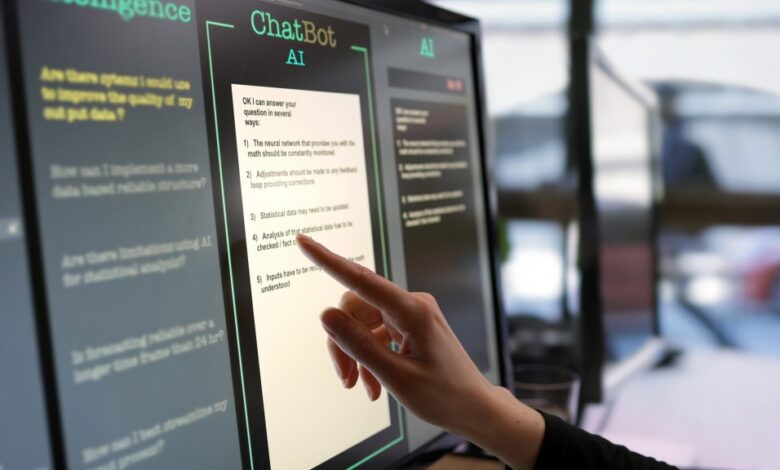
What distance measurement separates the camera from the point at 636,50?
2.76 metres

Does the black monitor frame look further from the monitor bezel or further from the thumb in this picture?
the thumb

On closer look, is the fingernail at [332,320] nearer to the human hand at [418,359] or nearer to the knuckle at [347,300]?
the human hand at [418,359]

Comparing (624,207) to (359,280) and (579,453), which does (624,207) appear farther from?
(359,280)

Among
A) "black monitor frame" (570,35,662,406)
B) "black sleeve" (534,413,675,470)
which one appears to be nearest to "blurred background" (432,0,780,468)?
"black monitor frame" (570,35,662,406)

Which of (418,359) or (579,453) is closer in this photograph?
(418,359)

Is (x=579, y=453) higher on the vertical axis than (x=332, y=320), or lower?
lower

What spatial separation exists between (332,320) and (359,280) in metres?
0.04

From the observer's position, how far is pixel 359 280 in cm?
51

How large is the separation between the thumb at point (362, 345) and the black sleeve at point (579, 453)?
0.68 ft

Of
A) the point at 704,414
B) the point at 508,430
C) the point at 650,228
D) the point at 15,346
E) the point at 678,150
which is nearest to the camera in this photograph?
the point at 15,346

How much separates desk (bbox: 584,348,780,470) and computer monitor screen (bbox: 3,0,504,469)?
0.70 m

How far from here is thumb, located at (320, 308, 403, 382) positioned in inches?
20.1

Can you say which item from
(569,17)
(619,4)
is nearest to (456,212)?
(569,17)

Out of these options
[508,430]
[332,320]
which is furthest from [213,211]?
[508,430]
